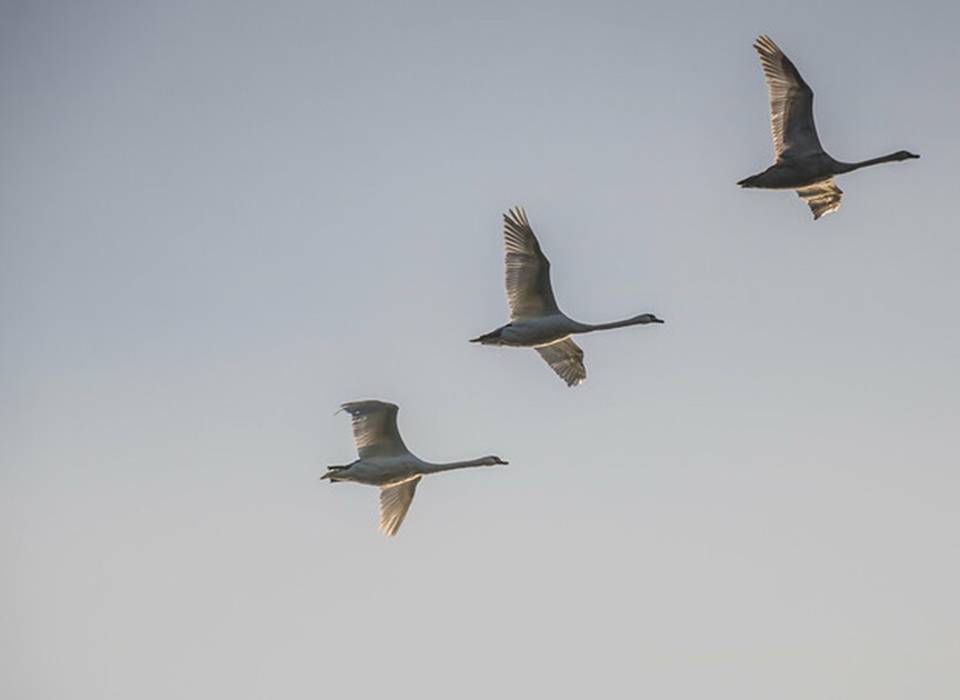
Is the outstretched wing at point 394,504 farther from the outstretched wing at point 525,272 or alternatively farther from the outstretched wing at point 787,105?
the outstretched wing at point 787,105

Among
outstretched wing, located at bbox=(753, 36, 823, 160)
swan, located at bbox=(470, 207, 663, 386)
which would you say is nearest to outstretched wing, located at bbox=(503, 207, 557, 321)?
swan, located at bbox=(470, 207, 663, 386)

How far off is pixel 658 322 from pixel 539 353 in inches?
171

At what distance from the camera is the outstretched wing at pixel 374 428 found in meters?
102

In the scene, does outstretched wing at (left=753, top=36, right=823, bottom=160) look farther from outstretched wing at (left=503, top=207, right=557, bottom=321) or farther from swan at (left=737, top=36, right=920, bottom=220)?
outstretched wing at (left=503, top=207, right=557, bottom=321)

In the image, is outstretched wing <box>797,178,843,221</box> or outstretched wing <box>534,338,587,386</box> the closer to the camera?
outstretched wing <box>797,178,843,221</box>

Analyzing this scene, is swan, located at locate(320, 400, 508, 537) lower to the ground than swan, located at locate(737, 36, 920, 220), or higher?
lower

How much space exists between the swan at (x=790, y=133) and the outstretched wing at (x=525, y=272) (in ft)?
19.9

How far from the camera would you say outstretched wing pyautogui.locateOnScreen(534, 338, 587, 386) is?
4161 inches

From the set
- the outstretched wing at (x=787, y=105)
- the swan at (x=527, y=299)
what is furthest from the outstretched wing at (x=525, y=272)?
the outstretched wing at (x=787, y=105)

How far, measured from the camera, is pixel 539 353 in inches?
4193

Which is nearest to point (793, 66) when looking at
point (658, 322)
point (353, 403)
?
point (658, 322)

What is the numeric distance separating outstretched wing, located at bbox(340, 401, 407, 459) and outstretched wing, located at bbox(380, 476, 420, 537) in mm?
1444

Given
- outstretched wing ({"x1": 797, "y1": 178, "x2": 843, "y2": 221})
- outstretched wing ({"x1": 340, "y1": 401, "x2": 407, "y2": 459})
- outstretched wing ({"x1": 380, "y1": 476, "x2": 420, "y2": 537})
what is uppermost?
outstretched wing ({"x1": 797, "y1": 178, "x2": 843, "y2": 221})

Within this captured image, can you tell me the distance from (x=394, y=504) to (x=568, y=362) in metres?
6.95
